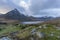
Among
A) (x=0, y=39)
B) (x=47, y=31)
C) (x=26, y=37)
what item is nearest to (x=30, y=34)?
(x=26, y=37)

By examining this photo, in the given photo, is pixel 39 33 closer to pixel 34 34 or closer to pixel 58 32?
pixel 34 34

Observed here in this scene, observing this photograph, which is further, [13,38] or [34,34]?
[13,38]

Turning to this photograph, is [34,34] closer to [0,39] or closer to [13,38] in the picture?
[13,38]

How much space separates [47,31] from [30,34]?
3290mm

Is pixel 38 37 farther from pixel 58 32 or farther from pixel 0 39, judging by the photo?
pixel 0 39

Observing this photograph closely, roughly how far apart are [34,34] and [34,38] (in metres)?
0.86

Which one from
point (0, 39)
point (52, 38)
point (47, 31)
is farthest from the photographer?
point (0, 39)

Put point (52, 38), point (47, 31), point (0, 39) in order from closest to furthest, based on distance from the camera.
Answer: point (52, 38) → point (47, 31) → point (0, 39)

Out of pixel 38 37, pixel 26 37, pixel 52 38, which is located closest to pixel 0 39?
pixel 26 37

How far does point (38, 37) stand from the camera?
31891mm

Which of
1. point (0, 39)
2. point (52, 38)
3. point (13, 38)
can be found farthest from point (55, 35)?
point (0, 39)

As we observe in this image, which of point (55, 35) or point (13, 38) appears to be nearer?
point (55, 35)

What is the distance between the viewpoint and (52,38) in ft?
102

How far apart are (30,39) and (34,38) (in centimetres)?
86
